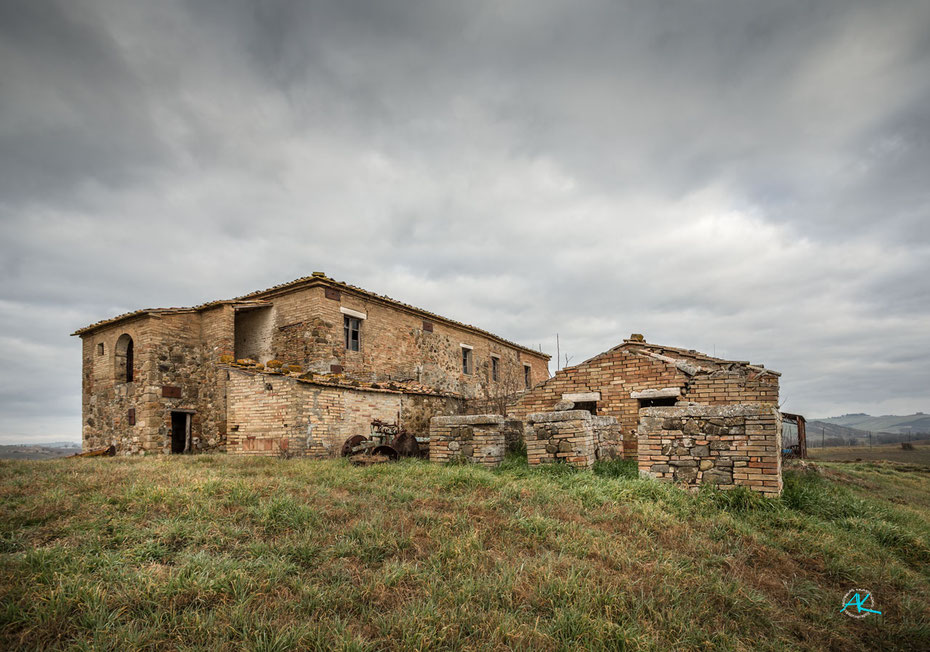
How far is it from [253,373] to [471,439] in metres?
6.27

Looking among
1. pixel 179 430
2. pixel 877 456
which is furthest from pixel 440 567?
pixel 877 456

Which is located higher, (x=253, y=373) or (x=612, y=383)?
(x=253, y=373)

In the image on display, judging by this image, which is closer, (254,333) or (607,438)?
(607,438)

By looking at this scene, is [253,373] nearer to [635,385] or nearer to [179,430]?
[179,430]

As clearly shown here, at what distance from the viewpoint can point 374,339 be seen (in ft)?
53.9

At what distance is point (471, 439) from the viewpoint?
9.04 metres

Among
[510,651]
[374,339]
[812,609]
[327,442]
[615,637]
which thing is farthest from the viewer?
[374,339]

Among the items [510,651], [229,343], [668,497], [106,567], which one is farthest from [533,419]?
[229,343]

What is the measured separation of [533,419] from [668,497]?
9.16ft

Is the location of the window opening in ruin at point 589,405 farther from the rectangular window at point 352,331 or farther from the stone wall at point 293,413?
the rectangular window at point 352,331

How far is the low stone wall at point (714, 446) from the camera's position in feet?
20.4

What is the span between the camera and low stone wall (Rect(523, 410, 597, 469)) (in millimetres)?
7922

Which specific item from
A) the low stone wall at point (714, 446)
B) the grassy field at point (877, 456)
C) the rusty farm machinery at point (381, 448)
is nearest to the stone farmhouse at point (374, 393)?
the low stone wall at point (714, 446)

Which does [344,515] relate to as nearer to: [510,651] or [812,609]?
[510,651]
